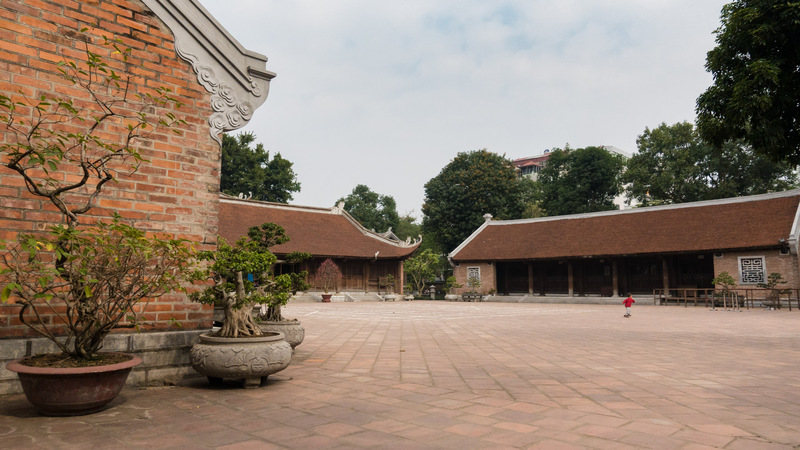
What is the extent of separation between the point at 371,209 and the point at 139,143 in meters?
53.2

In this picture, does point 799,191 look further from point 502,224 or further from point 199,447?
point 199,447

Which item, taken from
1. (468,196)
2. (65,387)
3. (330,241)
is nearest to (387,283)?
(330,241)

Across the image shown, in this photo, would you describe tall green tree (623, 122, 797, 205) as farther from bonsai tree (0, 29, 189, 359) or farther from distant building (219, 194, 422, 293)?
bonsai tree (0, 29, 189, 359)

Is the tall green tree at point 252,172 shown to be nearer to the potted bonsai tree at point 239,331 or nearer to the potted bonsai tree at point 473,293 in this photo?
the potted bonsai tree at point 473,293

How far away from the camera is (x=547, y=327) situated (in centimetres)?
1111

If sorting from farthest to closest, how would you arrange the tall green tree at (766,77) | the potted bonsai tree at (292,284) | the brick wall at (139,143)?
the tall green tree at (766,77), the potted bonsai tree at (292,284), the brick wall at (139,143)

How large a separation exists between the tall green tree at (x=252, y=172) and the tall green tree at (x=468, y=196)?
1237 cm

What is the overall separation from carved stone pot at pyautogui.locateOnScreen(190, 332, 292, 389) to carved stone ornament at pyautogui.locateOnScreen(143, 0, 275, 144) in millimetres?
2239

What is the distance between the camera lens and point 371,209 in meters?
57.9

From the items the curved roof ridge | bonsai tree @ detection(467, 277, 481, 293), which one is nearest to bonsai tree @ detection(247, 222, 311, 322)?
bonsai tree @ detection(467, 277, 481, 293)

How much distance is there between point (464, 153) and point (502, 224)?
942 centimetres

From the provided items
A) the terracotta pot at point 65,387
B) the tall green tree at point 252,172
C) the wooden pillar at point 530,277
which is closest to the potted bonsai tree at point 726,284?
the wooden pillar at point 530,277

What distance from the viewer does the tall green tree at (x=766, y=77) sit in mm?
7496

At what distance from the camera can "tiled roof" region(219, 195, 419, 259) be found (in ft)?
86.5
